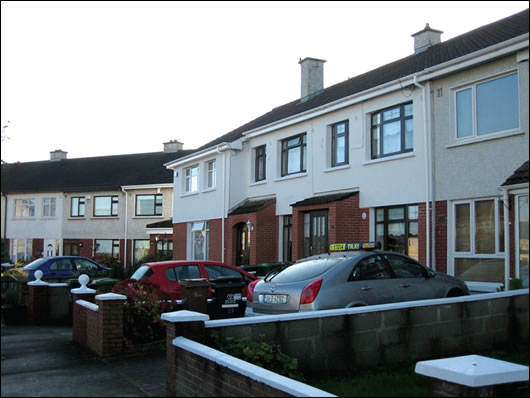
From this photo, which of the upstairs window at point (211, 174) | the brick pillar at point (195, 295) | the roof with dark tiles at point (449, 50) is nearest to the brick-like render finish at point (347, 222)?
the roof with dark tiles at point (449, 50)

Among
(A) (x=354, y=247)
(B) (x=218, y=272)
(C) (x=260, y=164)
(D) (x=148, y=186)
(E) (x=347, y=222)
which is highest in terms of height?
(D) (x=148, y=186)

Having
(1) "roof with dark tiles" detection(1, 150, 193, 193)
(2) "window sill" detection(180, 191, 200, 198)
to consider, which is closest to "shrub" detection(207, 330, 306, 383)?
(2) "window sill" detection(180, 191, 200, 198)

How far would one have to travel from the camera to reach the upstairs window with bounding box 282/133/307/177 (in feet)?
64.0

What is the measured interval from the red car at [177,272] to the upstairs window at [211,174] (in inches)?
447

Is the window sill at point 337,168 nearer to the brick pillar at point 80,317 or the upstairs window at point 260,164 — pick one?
the upstairs window at point 260,164

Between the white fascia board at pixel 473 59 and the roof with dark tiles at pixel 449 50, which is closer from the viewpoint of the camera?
the white fascia board at pixel 473 59

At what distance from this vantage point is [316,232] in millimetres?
17625

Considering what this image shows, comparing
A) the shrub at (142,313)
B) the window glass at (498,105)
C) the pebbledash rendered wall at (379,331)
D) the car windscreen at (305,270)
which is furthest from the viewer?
the window glass at (498,105)

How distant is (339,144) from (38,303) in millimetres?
9471

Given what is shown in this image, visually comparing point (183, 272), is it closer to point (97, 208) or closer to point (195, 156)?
point (195, 156)

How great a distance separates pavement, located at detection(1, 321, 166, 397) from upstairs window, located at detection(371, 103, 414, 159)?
873 cm

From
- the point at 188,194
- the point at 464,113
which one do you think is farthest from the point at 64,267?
the point at 464,113

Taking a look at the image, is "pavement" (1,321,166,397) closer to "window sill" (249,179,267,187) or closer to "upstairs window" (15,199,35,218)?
"window sill" (249,179,267,187)

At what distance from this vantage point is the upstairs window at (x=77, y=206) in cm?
3953
